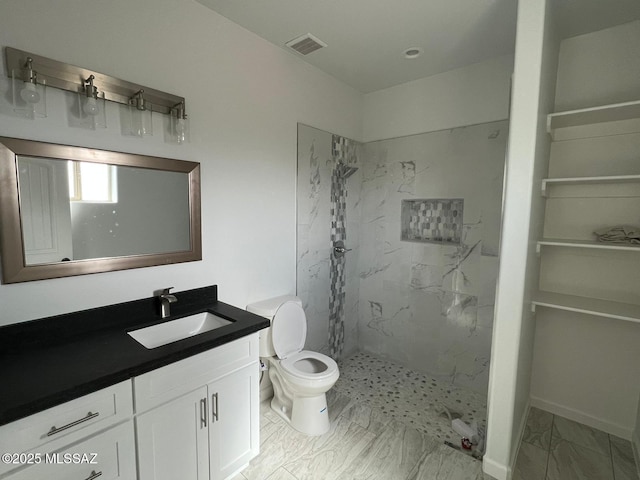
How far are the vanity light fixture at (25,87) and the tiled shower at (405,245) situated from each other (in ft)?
5.25

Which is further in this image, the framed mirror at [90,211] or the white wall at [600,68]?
the white wall at [600,68]

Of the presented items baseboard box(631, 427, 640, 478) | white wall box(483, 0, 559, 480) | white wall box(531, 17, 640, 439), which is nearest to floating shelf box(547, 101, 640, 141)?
white wall box(531, 17, 640, 439)

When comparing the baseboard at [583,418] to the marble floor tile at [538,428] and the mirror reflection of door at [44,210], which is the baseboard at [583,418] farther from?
the mirror reflection of door at [44,210]

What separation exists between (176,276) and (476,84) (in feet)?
8.76

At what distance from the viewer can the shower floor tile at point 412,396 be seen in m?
2.18

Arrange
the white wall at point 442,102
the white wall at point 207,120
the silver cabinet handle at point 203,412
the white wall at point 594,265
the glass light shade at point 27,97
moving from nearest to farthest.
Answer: the glass light shade at point 27,97 < the white wall at point 207,120 < the silver cabinet handle at point 203,412 < the white wall at point 594,265 < the white wall at point 442,102

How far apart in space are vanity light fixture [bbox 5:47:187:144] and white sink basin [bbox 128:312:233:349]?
1.03 meters

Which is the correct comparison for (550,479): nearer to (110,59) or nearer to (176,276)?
(176,276)

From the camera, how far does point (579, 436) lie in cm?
204

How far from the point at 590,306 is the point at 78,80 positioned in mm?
3070

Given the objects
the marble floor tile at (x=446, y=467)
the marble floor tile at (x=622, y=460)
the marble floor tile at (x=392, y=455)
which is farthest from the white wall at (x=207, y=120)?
the marble floor tile at (x=622, y=460)

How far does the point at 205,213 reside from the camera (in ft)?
6.26

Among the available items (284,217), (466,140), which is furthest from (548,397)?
(284,217)

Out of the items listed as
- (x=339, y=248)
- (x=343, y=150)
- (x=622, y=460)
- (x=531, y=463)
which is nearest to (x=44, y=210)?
(x=339, y=248)
